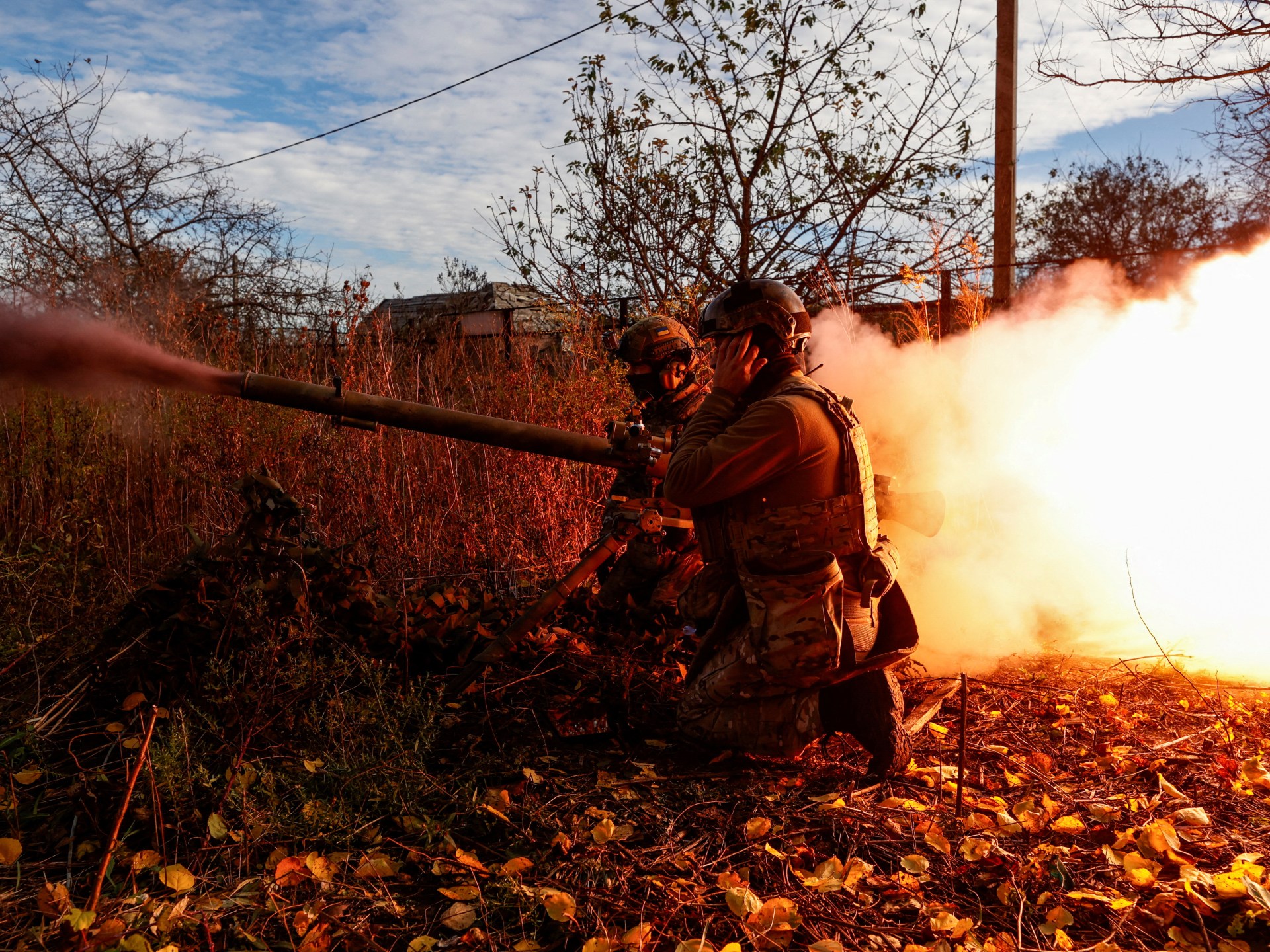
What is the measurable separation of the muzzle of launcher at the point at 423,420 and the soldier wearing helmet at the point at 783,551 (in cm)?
68

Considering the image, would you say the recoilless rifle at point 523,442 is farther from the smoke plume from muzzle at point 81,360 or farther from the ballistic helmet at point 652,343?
the ballistic helmet at point 652,343

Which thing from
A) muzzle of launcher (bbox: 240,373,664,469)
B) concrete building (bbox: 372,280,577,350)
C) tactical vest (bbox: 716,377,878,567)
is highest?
concrete building (bbox: 372,280,577,350)

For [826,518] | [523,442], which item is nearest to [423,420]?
[523,442]

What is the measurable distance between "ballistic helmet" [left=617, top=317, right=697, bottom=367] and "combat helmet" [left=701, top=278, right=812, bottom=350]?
1.18m

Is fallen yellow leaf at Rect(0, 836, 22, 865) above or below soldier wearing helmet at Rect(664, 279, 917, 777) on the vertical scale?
below

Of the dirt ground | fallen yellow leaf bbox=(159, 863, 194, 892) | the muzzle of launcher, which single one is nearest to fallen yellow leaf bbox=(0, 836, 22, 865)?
the dirt ground

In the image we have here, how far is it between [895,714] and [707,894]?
1213 mm

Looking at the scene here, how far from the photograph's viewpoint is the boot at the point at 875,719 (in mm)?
3520

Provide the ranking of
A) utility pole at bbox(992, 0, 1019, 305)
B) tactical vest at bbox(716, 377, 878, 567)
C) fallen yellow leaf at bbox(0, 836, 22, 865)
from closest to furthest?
fallen yellow leaf at bbox(0, 836, 22, 865) → tactical vest at bbox(716, 377, 878, 567) → utility pole at bbox(992, 0, 1019, 305)

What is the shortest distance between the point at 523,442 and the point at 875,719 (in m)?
1.90

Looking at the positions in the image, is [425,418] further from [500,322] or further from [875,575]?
[500,322]

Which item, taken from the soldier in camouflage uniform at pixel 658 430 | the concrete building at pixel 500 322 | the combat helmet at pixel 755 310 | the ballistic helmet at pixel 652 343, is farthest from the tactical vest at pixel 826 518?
the concrete building at pixel 500 322

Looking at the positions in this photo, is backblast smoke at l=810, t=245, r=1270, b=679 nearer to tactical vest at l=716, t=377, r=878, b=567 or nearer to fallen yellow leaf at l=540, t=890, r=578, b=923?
tactical vest at l=716, t=377, r=878, b=567

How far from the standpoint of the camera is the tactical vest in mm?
3445
